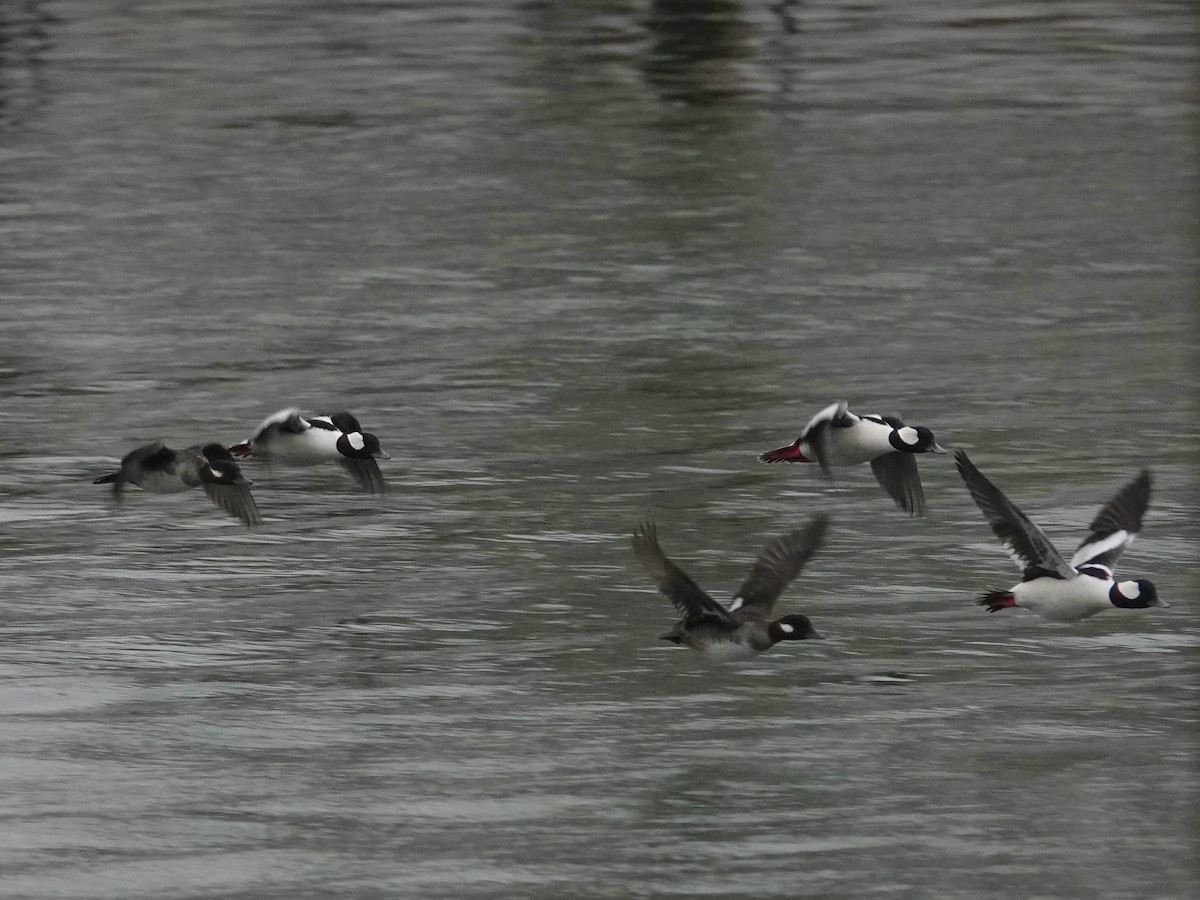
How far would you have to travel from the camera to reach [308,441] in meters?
12.8

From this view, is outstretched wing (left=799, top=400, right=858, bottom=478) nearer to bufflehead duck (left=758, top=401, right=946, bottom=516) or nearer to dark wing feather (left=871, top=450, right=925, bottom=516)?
bufflehead duck (left=758, top=401, right=946, bottom=516)

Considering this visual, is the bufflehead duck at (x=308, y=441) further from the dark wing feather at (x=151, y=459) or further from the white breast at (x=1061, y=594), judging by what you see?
the white breast at (x=1061, y=594)

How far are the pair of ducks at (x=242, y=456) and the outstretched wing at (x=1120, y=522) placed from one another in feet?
10.8

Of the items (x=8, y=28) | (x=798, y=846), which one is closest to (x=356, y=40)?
(x=8, y=28)

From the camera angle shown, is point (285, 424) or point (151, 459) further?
point (151, 459)

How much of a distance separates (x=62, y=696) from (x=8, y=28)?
24930 millimetres

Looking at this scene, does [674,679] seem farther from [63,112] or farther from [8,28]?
[8,28]

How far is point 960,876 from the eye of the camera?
10797 mm

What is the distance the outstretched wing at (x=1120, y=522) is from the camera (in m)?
12.6

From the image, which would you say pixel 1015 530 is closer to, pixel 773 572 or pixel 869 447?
pixel 773 572

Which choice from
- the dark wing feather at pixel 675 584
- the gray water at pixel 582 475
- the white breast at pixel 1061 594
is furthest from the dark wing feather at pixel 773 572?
the white breast at pixel 1061 594

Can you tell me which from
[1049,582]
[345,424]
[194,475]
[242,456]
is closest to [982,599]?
[1049,582]

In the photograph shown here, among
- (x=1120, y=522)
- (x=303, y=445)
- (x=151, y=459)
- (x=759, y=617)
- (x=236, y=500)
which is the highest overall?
(x=303, y=445)

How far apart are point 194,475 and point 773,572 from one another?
111 inches
